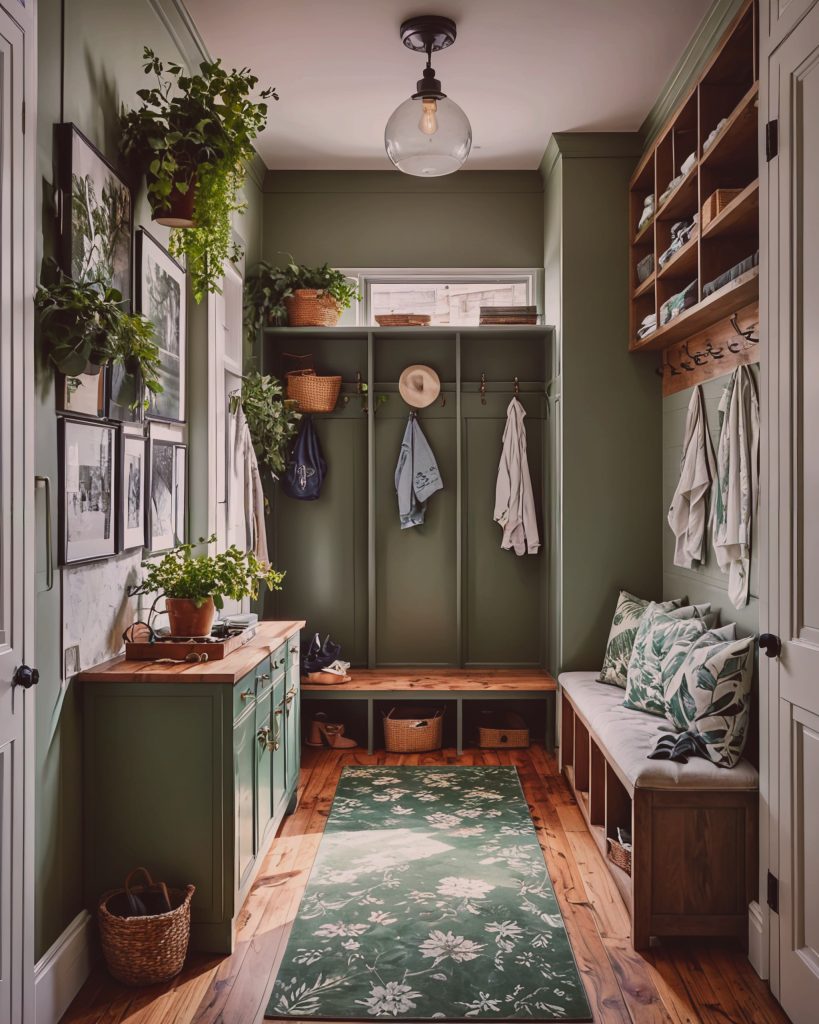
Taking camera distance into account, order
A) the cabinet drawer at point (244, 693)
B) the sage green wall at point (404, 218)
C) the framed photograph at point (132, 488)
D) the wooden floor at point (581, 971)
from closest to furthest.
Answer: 1. the wooden floor at point (581, 971)
2. the cabinet drawer at point (244, 693)
3. the framed photograph at point (132, 488)
4. the sage green wall at point (404, 218)

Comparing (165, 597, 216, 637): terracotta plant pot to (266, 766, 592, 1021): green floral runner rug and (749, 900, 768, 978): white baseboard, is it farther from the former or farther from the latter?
(749, 900, 768, 978): white baseboard

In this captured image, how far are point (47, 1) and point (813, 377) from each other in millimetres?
2224

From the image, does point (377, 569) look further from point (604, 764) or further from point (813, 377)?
point (813, 377)

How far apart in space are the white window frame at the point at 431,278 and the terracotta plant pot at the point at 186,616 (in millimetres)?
2632

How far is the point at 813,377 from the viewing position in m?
2.21

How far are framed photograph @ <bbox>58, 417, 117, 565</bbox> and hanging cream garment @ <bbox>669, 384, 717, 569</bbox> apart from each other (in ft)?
7.66

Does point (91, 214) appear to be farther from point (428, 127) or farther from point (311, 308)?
point (311, 308)

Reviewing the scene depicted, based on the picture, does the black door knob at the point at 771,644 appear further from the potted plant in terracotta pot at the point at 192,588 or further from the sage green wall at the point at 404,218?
the sage green wall at the point at 404,218

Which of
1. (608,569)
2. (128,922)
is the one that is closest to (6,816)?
(128,922)

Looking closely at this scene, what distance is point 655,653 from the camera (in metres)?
3.38

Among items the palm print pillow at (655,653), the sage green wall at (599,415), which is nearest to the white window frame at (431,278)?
the sage green wall at (599,415)

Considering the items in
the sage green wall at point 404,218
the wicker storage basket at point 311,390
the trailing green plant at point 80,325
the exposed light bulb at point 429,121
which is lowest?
the trailing green plant at point 80,325

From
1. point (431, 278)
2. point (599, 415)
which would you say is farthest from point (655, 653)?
point (431, 278)

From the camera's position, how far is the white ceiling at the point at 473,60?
325cm
